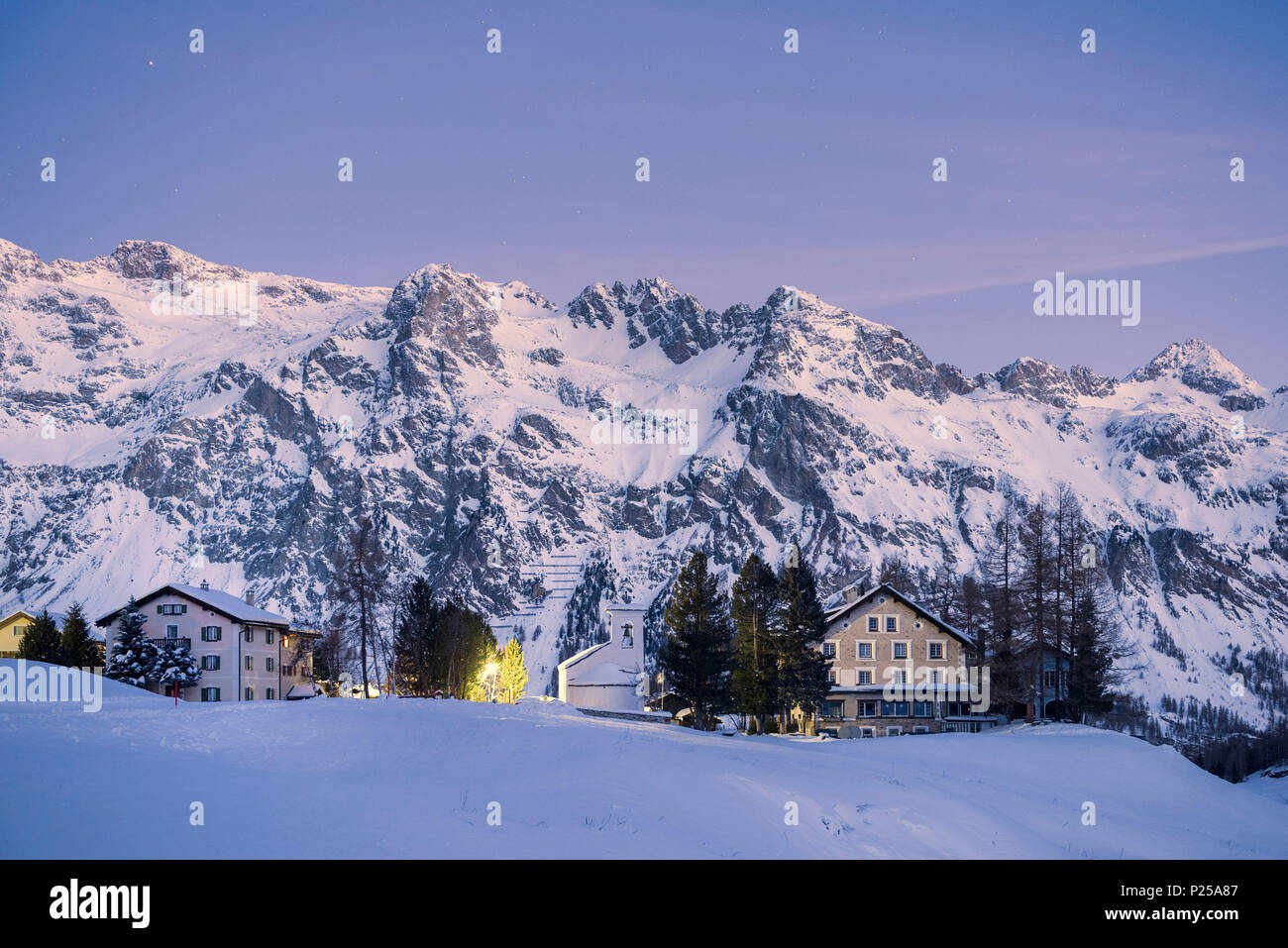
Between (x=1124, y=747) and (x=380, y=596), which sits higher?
(x=380, y=596)

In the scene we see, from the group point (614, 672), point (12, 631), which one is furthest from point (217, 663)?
point (614, 672)

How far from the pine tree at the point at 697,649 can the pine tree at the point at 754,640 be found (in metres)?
2.40

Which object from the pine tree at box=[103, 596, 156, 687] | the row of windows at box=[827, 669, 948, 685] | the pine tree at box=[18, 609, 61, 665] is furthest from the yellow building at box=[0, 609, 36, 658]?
the row of windows at box=[827, 669, 948, 685]

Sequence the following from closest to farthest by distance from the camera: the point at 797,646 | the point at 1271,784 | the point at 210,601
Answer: the point at 797,646
the point at 1271,784
the point at 210,601

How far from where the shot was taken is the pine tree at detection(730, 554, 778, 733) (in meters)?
65.7

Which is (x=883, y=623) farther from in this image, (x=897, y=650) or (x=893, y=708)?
(x=893, y=708)

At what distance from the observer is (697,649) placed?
234ft

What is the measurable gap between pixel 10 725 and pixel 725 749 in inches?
828

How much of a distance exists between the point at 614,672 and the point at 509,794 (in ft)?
264

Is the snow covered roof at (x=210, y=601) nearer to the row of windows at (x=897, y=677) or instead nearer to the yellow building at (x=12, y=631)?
the yellow building at (x=12, y=631)
